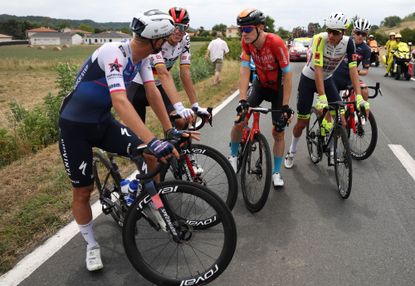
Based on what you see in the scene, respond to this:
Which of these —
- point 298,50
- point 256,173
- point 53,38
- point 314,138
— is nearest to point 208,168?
point 256,173

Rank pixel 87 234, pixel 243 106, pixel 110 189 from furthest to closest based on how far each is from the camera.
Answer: pixel 243 106
pixel 110 189
pixel 87 234

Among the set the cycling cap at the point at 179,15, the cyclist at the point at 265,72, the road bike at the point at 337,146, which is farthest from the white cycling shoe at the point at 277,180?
the cycling cap at the point at 179,15

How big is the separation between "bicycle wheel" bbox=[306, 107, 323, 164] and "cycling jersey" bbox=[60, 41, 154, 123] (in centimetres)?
318

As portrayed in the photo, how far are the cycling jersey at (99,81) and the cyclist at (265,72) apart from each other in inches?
60.9

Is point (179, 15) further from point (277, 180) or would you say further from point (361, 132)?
point (361, 132)

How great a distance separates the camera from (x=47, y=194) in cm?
447

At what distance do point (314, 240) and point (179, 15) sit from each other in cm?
278

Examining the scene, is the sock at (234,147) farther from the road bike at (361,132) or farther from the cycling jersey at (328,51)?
the road bike at (361,132)

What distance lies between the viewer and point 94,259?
124 inches

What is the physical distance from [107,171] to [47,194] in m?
1.34

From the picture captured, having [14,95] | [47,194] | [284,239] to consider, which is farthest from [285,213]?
[14,95]

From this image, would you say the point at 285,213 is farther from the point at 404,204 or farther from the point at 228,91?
the point at 228,91

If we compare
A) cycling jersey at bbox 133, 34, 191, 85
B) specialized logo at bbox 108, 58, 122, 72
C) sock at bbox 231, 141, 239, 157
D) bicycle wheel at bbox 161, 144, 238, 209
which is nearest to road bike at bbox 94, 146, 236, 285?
bicycle wheel at bbox 161, 144, 238, 209

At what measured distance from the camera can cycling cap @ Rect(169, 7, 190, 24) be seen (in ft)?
13.4
